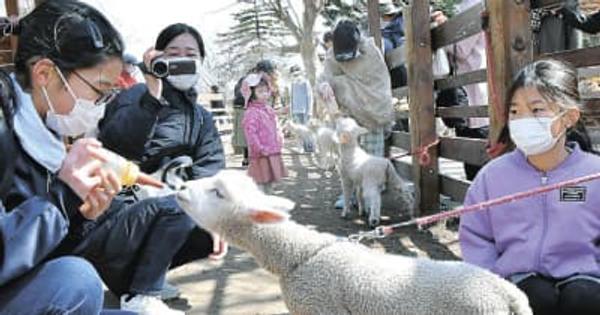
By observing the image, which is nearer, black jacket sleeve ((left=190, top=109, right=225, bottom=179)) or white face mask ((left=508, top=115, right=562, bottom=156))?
white face mask ((left=508, top=115, right=562, bottom=156))

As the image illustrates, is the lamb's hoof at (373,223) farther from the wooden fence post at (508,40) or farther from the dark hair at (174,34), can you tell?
the dark hair at (174,34)

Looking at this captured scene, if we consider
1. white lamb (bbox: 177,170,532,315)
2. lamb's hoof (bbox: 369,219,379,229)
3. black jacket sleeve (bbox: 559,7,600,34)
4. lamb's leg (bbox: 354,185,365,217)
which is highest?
black jacket sleeve (bbox: 559,7,600,34)

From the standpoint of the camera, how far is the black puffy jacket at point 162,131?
2.91 m

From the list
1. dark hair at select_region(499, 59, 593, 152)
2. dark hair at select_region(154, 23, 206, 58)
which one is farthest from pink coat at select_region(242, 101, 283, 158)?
dark hair at select_region(499, 59, 593, 152)

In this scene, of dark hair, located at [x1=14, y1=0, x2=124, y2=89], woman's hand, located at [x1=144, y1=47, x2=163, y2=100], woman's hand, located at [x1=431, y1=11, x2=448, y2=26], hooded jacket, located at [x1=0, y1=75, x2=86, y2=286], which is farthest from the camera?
woman's hand, located at [x1=431, y1=11, x2=448, y2=26]

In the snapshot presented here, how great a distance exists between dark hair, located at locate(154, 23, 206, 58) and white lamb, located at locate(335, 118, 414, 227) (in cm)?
241

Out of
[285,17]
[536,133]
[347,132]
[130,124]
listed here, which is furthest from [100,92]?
[285,17]

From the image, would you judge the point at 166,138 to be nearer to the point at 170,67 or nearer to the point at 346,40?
the point at 170,67

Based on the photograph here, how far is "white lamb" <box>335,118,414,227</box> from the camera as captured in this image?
18.4 feet

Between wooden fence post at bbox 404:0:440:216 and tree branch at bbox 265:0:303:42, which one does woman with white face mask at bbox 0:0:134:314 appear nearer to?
wooden fence post at bbox 404:0:440:216

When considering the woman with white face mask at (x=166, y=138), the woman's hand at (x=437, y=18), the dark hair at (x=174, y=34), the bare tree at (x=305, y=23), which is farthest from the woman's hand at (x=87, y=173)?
the bare tree at (x=305, y=23)

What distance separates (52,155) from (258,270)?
2.46 m

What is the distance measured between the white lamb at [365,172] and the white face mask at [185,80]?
2.51m

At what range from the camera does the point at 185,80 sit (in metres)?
3.21
